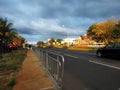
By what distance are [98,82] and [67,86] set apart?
1.32 m

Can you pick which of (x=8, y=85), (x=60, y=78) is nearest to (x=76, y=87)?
(x=60, y=78)

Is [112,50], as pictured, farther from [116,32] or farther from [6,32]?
[116,32]

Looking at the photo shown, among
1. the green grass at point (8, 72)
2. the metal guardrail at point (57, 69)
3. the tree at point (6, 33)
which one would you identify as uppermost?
the tree at point (6, 33)

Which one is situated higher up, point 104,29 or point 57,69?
point 104,29

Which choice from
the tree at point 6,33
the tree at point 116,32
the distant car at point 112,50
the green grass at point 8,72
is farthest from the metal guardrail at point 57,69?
the tree at point 116,32

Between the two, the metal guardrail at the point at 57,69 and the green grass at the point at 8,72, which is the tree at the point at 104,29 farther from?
the metal guardrail at the point at 57,69

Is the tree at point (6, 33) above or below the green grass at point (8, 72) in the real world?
above

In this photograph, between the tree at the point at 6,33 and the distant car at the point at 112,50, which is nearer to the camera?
the distant car at the point at 112,50

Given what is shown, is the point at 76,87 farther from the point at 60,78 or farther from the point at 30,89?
the point at 30,89

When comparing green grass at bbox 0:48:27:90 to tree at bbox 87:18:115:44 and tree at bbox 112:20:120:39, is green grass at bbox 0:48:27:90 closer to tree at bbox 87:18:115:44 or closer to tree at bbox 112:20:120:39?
tree at bbox 112:20:120:39

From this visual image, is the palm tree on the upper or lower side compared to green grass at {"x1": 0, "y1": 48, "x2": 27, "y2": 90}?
upper

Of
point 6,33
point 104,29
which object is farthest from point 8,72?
point 104,29

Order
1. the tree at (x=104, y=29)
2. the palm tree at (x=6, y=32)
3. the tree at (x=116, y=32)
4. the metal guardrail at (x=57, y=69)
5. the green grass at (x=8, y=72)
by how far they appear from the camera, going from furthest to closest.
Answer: the tree at (x=104, y=29), the tree at (x=116, y=32), the palm tree at (x=6, y=32), the green grass at (x=8, y=72), the metal guardrail at (x=57, y=69)

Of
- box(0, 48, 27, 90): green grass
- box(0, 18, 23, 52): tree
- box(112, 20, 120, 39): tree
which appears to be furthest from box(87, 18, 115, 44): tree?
box(0, 48, 27, 90): green grass
